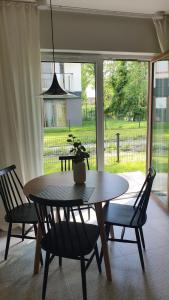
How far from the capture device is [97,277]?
2.14m

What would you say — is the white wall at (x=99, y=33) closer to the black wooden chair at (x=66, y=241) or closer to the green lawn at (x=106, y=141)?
the green lawn at (x=106, y=141)

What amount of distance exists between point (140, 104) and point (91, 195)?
2179 mm

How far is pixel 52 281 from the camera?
2.11m

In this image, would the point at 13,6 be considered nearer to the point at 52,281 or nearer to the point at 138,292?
the point at 52,281

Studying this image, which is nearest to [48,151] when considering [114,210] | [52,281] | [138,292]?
[114,210]

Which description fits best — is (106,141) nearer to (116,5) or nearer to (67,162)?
(67,162)

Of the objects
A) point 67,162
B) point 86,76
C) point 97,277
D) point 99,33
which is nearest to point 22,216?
point 97,277

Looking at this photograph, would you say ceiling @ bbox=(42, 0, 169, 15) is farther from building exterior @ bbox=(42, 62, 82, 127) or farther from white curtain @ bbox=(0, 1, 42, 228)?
building exterior @ bbox=(42, 62, 82, 127)

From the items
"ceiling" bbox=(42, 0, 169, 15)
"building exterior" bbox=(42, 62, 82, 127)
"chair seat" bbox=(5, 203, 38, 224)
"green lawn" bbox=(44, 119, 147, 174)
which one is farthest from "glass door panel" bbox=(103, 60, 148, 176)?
"chair seat" bbox=(5, 203, 38, 224)

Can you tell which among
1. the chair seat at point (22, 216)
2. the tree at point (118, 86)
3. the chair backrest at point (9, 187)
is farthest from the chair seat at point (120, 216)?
the tree at point (118, 86)

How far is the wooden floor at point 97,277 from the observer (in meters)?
1.96

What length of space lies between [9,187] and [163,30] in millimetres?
2808

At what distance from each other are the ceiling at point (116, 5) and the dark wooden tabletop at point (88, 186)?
76.7 inches

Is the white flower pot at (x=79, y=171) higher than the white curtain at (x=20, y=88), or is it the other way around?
the white curtain at (x=20, y=88)
